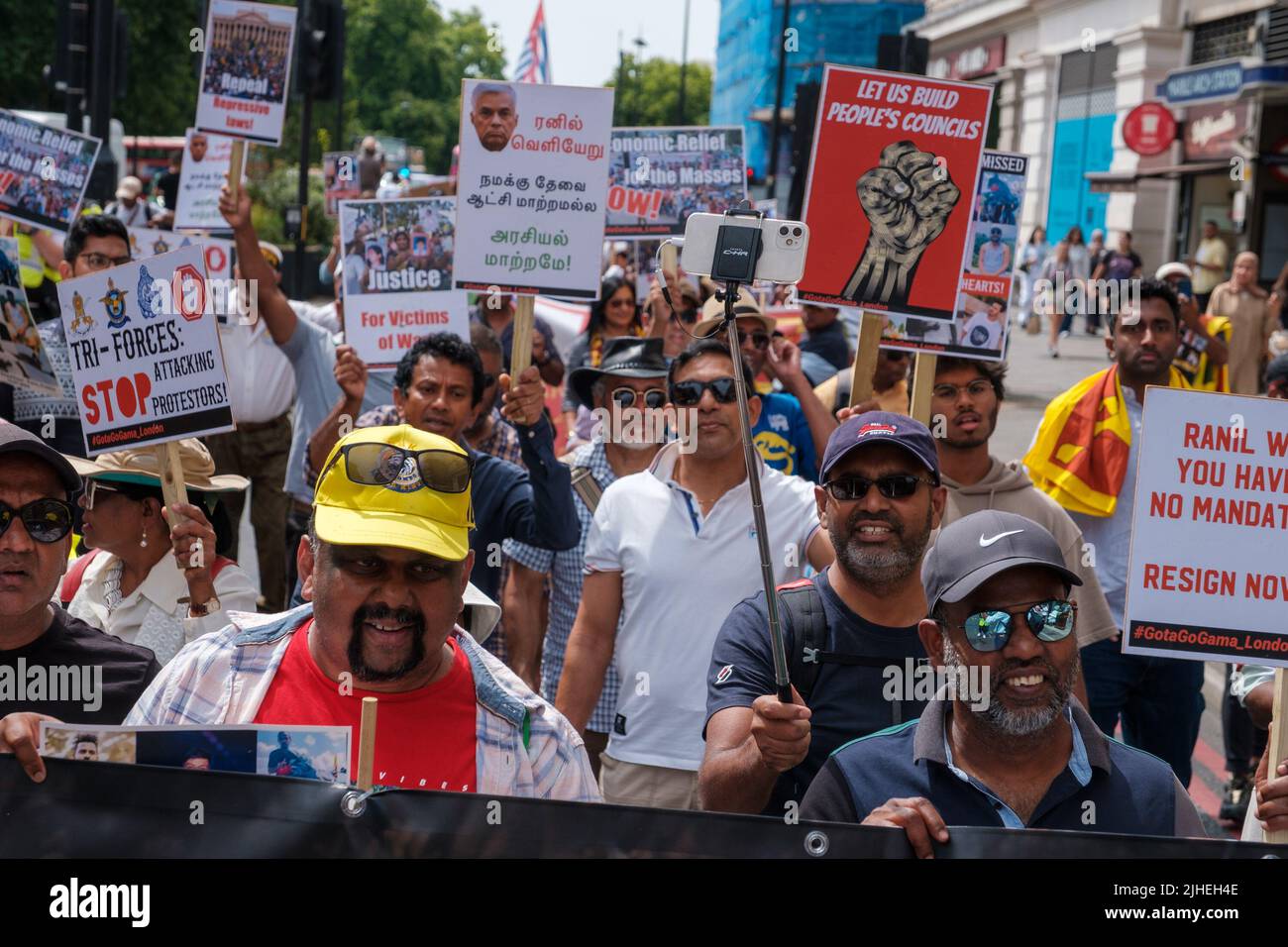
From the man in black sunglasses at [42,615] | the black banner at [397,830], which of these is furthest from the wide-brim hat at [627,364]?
the black banner at [397,830]

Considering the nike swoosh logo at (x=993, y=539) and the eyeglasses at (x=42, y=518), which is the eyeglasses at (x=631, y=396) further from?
the nike swoosh logo at (x=993, y=539)

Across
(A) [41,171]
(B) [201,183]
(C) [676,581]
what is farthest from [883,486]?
(B) [201,183]

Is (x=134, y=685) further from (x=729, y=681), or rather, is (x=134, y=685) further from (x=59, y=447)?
(x=59, y=447)

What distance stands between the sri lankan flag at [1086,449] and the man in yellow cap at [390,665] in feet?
11.3

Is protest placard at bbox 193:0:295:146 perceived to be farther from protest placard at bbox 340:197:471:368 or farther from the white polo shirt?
the white polo shirt

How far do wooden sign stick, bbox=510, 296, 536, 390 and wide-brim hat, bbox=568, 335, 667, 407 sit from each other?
3.22 ft

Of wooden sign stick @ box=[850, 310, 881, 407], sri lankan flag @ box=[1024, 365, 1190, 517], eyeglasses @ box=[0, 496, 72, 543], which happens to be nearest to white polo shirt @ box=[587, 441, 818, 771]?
wooden sign stick @ box=[850, 310, 881, 407]

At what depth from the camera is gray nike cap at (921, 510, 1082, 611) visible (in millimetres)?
3242

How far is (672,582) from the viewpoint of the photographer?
490 centimetres

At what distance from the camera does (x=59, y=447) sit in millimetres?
6684

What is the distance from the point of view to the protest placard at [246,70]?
8.91m
